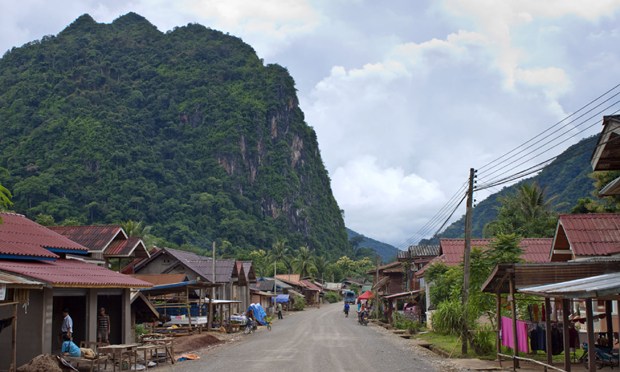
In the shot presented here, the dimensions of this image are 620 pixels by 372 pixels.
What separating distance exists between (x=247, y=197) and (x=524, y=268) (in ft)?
534

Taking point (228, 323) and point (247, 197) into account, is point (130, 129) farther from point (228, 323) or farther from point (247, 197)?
point (228, 323)

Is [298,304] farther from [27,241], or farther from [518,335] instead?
[518,335]

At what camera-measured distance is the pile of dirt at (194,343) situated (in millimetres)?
26812

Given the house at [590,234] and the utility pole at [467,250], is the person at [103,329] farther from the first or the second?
the house at [590,234]

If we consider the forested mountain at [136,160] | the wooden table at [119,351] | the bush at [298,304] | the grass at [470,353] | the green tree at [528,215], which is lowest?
the bush at [298,304]

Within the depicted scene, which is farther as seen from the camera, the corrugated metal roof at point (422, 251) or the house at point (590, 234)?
the corrugated metal roof at point (422, 251)

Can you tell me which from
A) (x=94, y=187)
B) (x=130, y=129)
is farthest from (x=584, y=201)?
(x=130, y=129)

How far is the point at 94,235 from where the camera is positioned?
3058 cm

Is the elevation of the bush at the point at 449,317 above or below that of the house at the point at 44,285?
below

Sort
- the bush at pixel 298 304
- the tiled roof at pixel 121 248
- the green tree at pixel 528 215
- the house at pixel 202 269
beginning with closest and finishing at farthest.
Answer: the tiled roof at pixel 121 248, the house at pixel 202 269, the green tree at pixel 528 215, the bush at pixel 298 304

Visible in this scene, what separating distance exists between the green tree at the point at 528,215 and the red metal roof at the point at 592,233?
25249 mm

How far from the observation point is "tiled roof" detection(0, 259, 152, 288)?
17000 millimetres

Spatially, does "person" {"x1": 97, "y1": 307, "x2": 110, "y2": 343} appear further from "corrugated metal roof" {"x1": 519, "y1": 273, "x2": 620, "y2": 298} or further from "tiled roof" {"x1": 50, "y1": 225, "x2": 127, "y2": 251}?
"corrugated metal roof" {"x1": 519, "y1": 273, "x2": 620, "y2": 298}

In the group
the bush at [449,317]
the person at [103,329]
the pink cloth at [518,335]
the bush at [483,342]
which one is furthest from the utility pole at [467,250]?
the person at [103,329]
